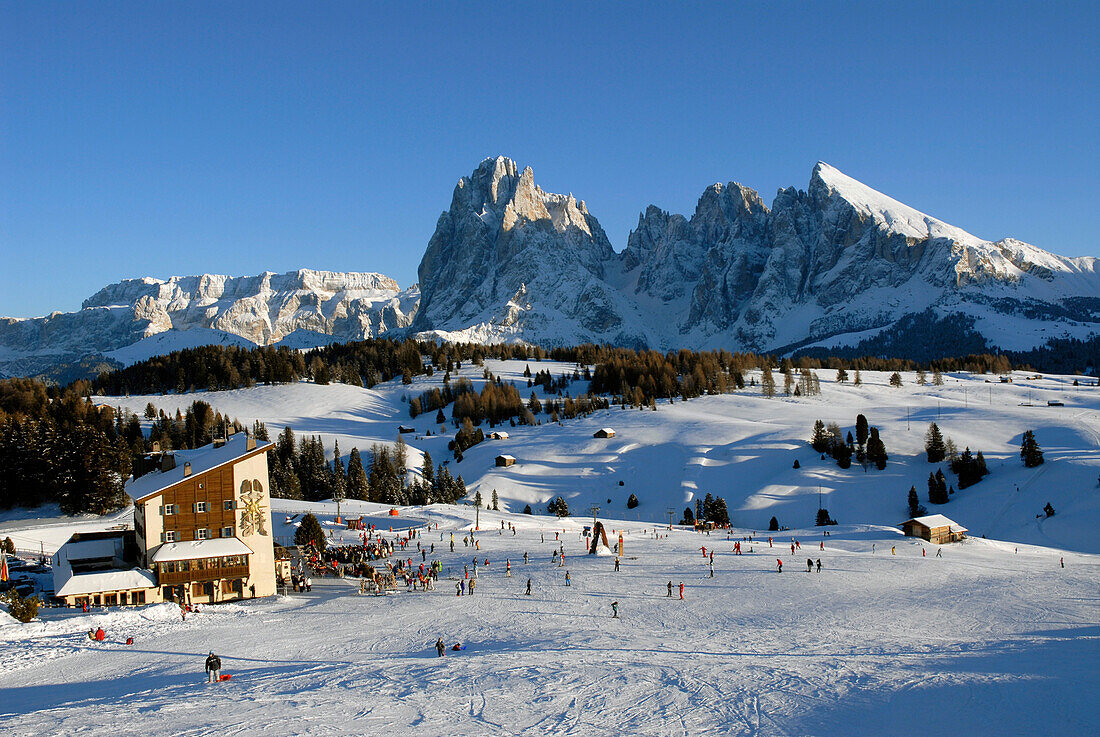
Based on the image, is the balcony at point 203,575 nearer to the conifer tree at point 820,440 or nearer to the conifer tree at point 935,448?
the conifer tree at point 820,440

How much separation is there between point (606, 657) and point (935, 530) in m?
43.4

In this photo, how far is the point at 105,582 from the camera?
3816cm

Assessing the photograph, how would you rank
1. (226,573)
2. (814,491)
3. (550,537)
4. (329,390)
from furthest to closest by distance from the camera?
(329,390), (814,491), (550,537), (226,573)

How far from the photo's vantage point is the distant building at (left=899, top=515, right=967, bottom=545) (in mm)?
59484

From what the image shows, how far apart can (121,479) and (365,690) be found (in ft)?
195

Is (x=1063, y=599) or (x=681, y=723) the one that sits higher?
(x=681, y=723)

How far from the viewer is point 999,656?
25.4m

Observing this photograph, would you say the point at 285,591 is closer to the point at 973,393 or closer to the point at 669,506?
the point at 669,506

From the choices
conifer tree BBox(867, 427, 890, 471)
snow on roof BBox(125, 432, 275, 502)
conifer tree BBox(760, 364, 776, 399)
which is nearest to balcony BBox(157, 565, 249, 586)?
snow on roof BBox(125, 432, 275, 502)

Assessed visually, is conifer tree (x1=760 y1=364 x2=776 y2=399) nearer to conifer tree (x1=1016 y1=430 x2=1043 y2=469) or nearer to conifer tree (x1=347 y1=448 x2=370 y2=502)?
conifer tree (x1=1016 y1=430 x2=1043 y2=469)

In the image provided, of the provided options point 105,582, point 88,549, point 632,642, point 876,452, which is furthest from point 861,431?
point 105,582

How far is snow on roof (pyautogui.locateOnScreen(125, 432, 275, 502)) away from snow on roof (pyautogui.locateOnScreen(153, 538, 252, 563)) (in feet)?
10.1

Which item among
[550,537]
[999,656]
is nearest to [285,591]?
[550,537]

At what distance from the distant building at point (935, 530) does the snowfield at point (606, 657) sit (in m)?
12.8
